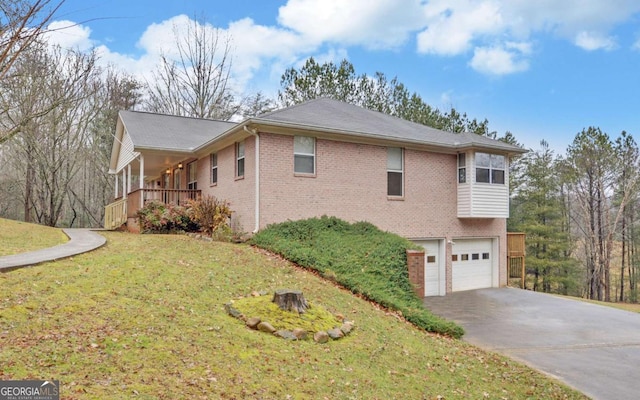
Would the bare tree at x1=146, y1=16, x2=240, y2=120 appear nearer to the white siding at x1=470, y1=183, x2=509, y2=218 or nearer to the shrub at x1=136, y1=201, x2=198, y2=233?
the shrub at x1=136, y1=201, x2=198, y2=233

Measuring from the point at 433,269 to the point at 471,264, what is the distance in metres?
2.00

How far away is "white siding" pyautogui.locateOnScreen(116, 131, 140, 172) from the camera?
1805cm

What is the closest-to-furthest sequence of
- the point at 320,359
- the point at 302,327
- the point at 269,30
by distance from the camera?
1. the point at 320,359
2. the point at 302,327
3. the point at 269,30

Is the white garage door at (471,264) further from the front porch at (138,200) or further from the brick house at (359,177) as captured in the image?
the front porch at (138,200)

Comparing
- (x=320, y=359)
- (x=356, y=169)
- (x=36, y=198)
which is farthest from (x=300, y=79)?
(x=320, y=359)

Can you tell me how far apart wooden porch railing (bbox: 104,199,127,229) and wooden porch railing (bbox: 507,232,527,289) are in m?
16.7

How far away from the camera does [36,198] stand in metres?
26.2

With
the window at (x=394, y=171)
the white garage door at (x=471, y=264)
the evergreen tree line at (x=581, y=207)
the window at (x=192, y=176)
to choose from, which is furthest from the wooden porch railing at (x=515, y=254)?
the window at (x=192, y=176)

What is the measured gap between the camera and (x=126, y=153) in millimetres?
19812

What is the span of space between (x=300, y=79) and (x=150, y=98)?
11846mm

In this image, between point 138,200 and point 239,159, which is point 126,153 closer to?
point 138,200

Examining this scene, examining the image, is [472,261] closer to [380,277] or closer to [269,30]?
[380,277]

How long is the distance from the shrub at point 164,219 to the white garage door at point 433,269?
8483 millimetres

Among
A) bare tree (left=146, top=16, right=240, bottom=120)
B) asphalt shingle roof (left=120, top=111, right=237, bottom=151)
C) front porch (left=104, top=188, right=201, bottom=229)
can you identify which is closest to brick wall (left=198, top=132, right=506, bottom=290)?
front porch (left=104, top=188, right=201, bottom=229)
